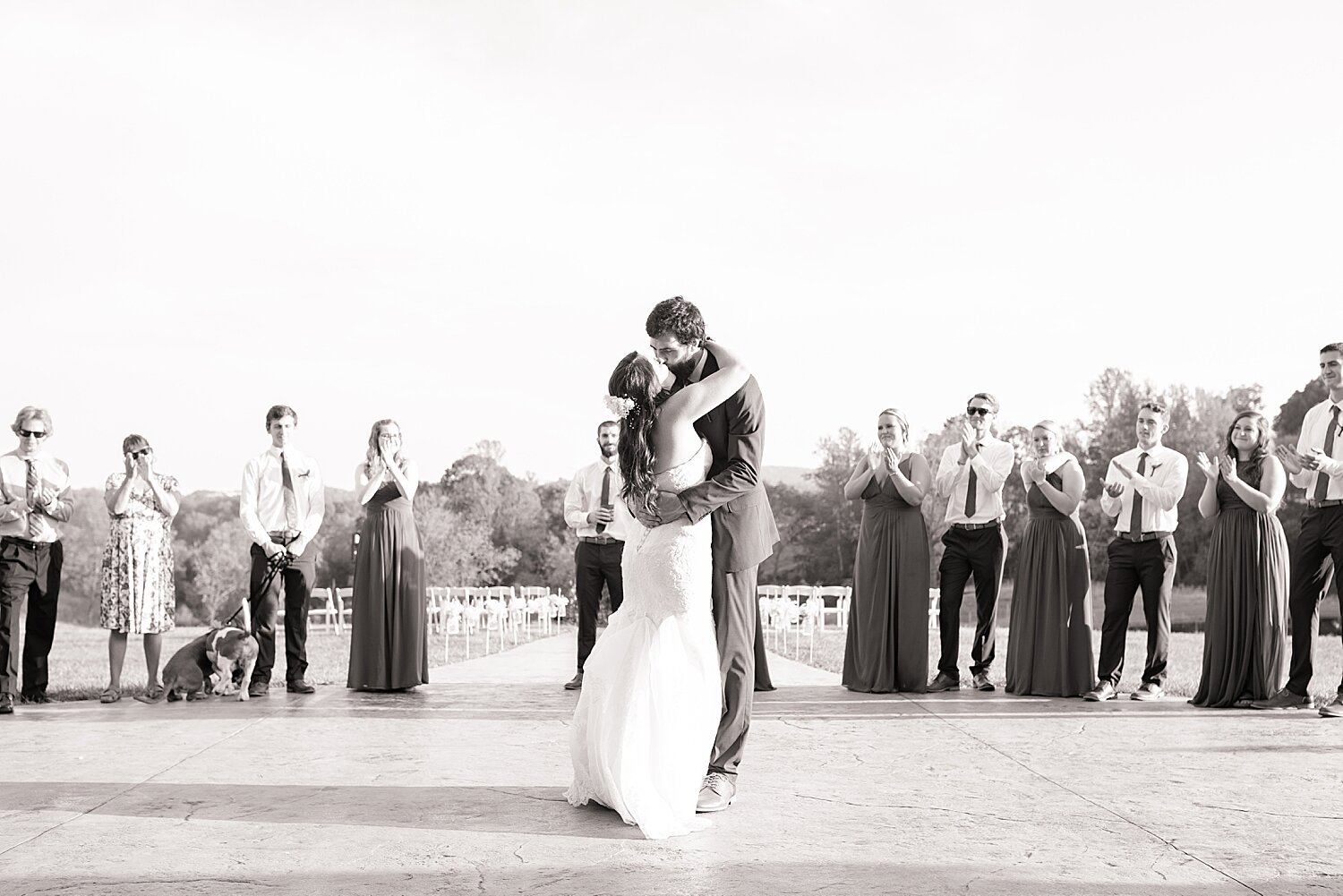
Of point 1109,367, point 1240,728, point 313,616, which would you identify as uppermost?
point 1109,367

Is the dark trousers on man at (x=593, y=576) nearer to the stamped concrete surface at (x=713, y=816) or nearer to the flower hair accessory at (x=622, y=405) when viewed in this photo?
the stamped concrete surface at (x=713, y=816)

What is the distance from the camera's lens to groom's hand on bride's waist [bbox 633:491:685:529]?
470 centimetres

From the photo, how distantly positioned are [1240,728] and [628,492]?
15.3 feet

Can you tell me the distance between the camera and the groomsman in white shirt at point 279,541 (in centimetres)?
917

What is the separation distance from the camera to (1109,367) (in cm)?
5381

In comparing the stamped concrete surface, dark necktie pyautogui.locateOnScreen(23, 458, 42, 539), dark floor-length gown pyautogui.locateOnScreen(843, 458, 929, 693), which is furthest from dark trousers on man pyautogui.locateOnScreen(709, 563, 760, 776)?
dark necktie pyautogui.locateOnScreen(23, 458, 42, 539)

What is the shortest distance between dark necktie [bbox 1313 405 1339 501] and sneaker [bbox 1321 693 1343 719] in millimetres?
1410

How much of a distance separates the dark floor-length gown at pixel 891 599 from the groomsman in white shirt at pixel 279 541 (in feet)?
14.9

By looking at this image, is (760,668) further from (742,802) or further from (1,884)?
(1,884)

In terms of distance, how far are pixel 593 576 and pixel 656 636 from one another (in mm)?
5433

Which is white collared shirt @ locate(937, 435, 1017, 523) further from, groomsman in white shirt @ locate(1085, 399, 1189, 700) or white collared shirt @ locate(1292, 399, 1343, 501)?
white collared shirt @ locate(1292, 399, 1343, 501)

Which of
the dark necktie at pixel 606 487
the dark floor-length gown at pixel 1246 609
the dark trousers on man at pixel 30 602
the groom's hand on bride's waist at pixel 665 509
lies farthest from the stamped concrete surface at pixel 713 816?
the dark necktie at pixel 606 487

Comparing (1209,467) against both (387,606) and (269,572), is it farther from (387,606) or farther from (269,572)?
(269,572)

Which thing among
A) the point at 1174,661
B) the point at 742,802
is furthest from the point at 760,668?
the point at 1174,661
